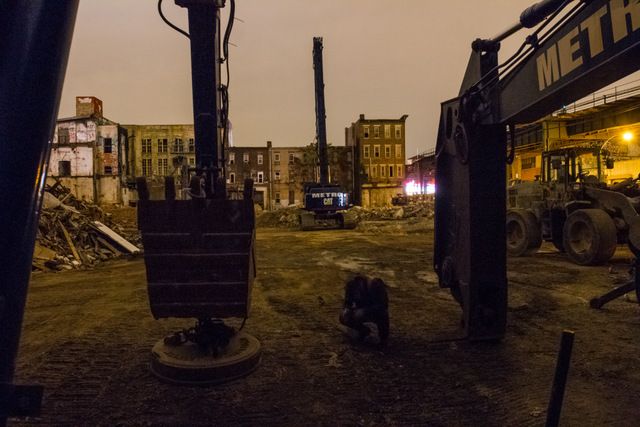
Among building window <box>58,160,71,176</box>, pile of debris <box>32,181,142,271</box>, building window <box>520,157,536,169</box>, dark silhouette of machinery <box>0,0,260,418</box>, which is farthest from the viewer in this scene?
building window <box>58,160,71,176</box>

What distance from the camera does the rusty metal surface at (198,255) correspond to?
4.16 m

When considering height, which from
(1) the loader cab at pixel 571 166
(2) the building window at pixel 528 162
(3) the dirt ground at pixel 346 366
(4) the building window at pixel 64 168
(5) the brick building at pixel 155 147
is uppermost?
(5) the brick building at pixel 155 147

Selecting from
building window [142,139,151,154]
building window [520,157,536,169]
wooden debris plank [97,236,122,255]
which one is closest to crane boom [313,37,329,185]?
wooden debris plank [97,236,122,255]

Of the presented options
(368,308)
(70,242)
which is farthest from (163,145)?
(368,308)

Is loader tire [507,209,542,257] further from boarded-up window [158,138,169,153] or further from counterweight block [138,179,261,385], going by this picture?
boarded-up window [158,138,169,153]

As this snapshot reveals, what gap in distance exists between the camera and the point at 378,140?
61.1 metres

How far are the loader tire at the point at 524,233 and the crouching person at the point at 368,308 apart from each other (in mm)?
9419

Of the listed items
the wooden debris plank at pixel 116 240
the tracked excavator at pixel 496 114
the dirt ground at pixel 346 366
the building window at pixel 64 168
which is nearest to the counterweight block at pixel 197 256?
the dirt ground at pixel 346 366

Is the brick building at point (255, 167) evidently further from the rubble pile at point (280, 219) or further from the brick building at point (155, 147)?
the rubble pile at point (280, 219)

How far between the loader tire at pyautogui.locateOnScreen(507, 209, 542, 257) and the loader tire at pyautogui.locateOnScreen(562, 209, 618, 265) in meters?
1.46

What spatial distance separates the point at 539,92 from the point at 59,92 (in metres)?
3.82

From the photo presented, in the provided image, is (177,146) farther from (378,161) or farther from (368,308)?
(368,308)

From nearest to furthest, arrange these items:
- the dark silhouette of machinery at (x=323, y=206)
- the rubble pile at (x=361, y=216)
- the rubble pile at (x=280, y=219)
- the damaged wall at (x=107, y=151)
→ the dark silhouette of machinery at (x=323, y=206), the rubble pile at (x=361, y=216), the rubble pile at (x=280, y=219), the damaged wall at (x=107, y=151)

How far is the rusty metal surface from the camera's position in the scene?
13.6 feet
